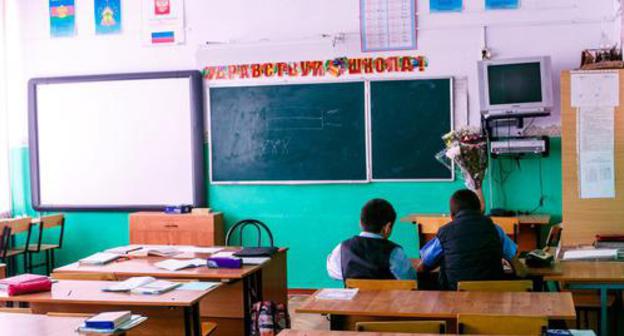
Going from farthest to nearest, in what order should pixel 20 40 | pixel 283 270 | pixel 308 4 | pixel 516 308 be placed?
pixel 20 40 → pixel 308 4 → pixel 283 270 → pixel 516 308

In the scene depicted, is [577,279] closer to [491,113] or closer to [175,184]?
[491,113]

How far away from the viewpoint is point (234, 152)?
6.86 meters

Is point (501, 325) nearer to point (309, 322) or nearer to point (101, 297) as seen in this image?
point (101, 297)

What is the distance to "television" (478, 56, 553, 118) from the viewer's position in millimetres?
5766

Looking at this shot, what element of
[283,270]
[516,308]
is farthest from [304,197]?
[516,308]

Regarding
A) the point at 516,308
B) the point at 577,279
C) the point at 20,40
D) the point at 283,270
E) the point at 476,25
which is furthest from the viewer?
the point at 20,40

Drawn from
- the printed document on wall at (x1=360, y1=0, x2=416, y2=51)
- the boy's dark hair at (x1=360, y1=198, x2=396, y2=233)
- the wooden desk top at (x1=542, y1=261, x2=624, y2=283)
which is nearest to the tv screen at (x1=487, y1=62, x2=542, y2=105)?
the printed document on wall at (x1=360, y1=0, x2=416, y2=51)

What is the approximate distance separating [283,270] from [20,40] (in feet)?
14.1

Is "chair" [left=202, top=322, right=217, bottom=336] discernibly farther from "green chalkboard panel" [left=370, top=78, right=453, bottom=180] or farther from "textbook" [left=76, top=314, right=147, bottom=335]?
"green chalkboard panel" [left=370, top=78, right=453, bottom=180]

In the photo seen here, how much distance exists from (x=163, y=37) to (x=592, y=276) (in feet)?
16.1

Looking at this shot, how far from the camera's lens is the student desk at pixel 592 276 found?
3568 mm

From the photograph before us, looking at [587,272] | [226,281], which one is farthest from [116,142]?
[587,272]

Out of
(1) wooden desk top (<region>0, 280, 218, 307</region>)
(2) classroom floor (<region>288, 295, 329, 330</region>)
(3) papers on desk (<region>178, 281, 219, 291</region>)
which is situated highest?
(3) papers on desk (<region>178, 281, 219, 291</region>)

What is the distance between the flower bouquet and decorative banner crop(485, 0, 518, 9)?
1197mm
